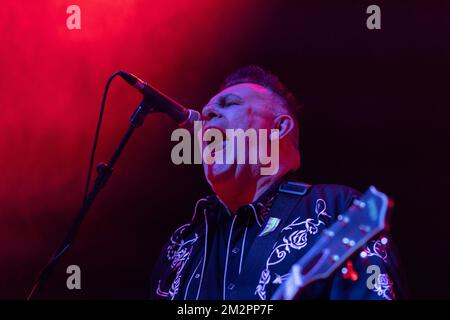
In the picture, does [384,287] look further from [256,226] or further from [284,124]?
[284,124]

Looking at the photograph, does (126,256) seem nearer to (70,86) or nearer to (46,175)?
(46,175)

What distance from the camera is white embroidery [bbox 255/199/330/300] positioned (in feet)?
6.97

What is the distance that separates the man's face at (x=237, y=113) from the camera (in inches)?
95.7

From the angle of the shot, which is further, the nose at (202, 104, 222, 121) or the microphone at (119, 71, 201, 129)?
the nose at (202, 104, 222, 121)

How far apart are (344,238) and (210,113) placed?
0.98 m

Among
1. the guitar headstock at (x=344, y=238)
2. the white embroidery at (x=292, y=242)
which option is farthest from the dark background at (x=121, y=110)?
the guitar headstock at (x=344, y=238)

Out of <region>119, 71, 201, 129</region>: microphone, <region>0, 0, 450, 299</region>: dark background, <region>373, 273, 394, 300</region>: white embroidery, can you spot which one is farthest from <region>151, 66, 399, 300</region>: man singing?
<region>119, 71, 201, 129</region>: microphone

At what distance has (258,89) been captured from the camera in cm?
255

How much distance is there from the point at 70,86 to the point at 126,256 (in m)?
0.79

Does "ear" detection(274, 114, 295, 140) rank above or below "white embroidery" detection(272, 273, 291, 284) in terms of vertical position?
above

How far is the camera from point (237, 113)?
96.9 inches

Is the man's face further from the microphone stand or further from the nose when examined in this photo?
the microphone stand

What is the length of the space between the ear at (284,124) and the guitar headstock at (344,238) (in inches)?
32.4

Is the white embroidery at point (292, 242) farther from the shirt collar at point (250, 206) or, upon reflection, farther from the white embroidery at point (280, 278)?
the shirt collar at point (250, 206)
